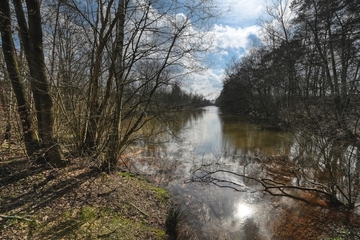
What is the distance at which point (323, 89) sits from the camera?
450 inches

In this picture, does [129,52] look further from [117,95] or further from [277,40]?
[277,40]

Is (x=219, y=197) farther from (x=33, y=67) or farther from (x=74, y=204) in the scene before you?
(x=33, y=67)

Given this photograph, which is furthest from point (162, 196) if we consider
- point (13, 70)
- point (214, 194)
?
point (13, 70)

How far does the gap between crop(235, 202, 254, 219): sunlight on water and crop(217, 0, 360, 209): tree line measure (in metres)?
1.17

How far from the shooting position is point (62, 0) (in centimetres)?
422

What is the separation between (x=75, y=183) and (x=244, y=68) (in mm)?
31646

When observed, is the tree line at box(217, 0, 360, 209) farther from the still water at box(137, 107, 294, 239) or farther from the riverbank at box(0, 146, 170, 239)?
the riverbank at box(0, 146, 170, 239)

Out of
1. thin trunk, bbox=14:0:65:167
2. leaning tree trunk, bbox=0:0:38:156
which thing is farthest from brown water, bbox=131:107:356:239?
leaning tree trunk, bbox=0:0:38:156

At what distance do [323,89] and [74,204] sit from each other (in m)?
12.9

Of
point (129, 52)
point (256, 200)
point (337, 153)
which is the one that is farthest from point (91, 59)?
point (337, 153)

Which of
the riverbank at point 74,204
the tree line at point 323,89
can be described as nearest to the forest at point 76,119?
the riverbank at point 74,204

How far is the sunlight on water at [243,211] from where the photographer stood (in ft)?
17.1

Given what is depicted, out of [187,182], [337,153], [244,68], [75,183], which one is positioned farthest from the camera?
[244,68]

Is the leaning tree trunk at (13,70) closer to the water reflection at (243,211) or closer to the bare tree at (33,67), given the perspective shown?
the bare tree at (33,67)
